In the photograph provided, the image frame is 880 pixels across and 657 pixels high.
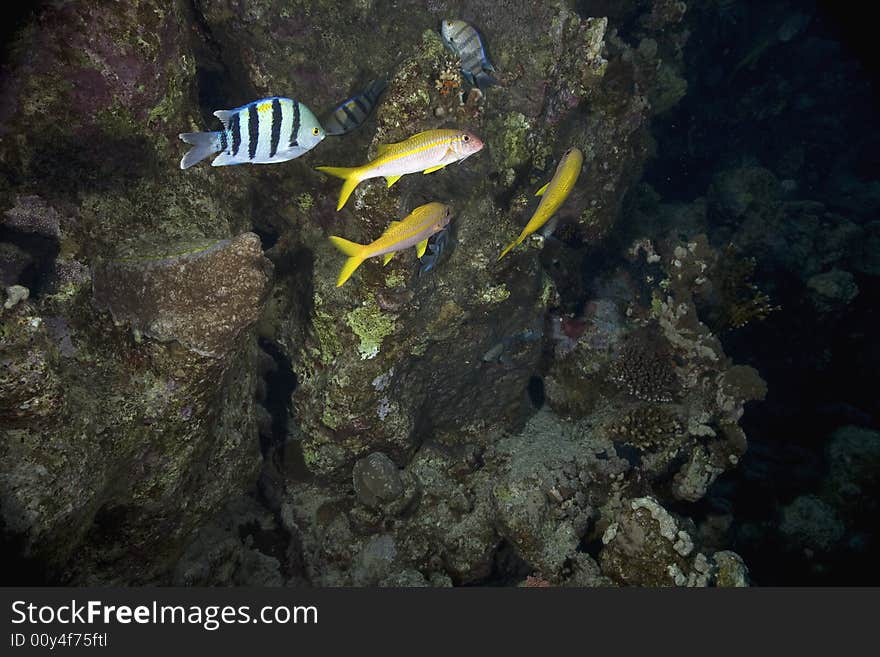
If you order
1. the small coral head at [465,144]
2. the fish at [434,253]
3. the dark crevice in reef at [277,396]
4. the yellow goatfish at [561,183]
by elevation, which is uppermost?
the small coral head at [465,144]

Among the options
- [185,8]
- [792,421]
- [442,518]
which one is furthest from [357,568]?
[792,421]

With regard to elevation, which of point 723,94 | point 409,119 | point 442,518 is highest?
point 409,119

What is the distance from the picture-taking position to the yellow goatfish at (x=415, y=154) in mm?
3010

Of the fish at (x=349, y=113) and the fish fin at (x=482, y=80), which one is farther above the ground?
the fish at (x=349, y=113)

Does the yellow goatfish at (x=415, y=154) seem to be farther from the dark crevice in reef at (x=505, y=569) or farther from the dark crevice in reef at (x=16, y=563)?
the dark crevice in reef at (x=505, y=569)

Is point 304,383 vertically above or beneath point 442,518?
above

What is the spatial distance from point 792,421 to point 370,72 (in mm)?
9283

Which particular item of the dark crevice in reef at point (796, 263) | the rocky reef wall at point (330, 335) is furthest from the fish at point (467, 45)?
the dark crevice in reef at point (796, 263)

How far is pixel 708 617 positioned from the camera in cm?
365

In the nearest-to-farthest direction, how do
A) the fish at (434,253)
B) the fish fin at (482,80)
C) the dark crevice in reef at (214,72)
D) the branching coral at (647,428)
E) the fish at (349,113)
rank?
1. the fish at (349,113)
2. the fish at (434,253)
3. the dark crevice in reef at (214,72)
4. the fish fin at (482,80)
5. the branching coral at (647,428)

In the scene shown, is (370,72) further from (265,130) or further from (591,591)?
(591,591)

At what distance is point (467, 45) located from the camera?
4.74 meters

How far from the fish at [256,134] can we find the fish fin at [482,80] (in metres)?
2.81
